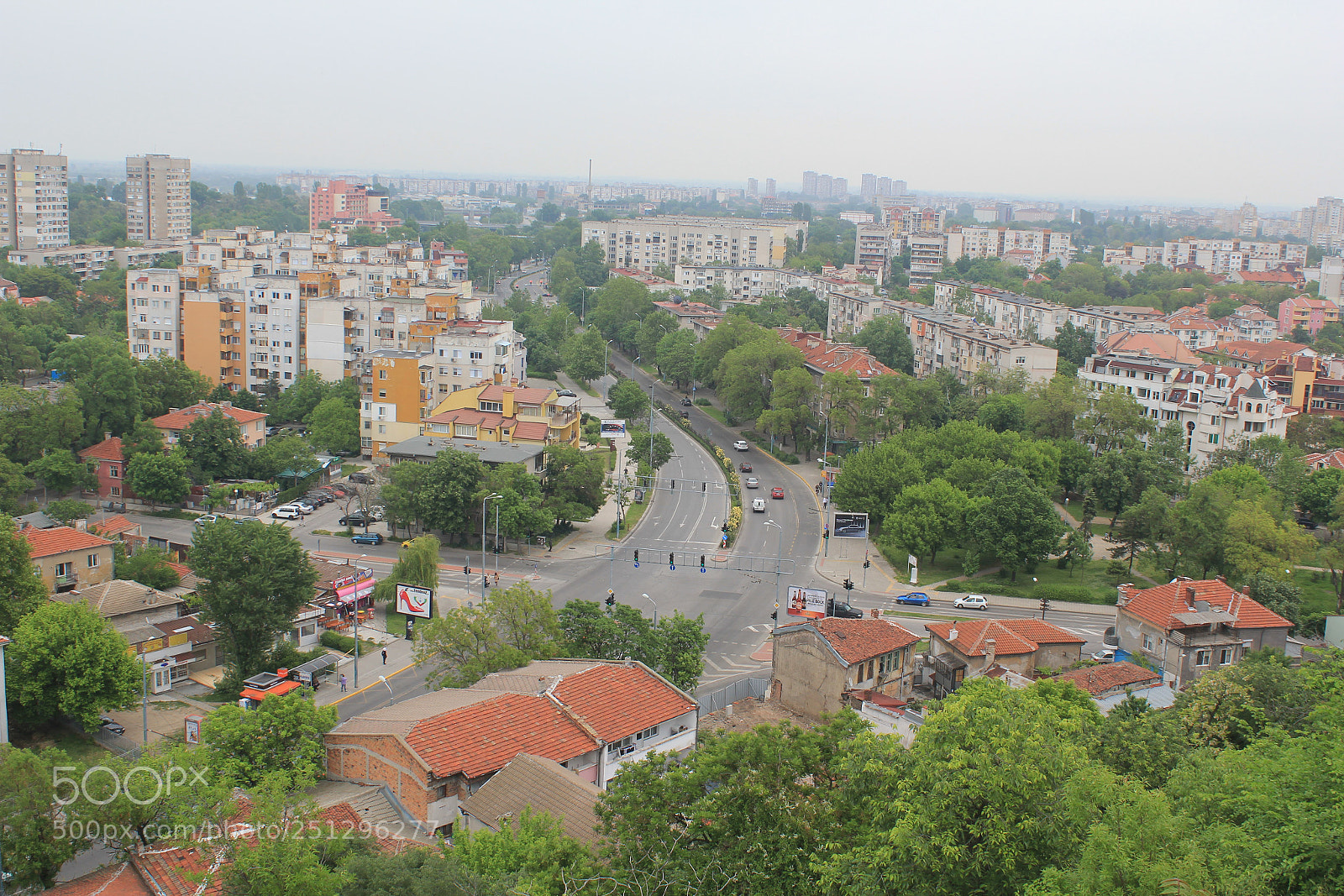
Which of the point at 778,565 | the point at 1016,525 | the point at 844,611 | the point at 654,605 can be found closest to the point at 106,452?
the point at 654,605

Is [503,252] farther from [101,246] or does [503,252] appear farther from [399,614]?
[399,614]

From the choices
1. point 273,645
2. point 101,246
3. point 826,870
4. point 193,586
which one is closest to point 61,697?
point 273,645

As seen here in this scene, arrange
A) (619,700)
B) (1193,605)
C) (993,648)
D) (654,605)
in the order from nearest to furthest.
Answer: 1. (619,700)
2. (993,648)
3. (1193,605)
4. (654,605)

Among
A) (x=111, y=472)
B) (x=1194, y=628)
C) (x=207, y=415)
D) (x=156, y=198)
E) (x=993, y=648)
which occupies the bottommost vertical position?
(x=111, y=472)

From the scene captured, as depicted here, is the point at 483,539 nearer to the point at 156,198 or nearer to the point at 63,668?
the point at 63,668

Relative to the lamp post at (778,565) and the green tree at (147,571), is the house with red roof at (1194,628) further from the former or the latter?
the green tree at (147,571)

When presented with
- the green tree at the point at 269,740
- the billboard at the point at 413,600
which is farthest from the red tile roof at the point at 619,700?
the billboard at the point at 413,600

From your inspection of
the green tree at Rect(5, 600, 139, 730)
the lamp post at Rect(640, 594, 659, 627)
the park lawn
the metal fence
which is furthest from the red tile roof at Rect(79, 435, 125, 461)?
the park lawn
